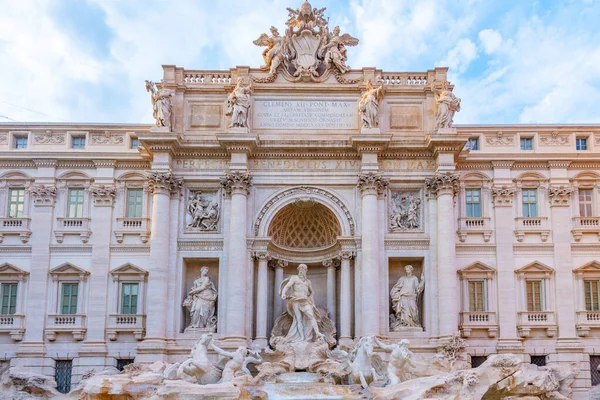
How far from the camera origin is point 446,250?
3194 centimetres

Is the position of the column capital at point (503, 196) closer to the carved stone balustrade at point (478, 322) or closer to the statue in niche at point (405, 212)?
the statue in niche at point (405, 212)

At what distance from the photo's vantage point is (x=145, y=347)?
31.0 metres

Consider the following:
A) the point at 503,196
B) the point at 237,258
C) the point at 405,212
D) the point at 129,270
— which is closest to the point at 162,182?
the point at 129,270

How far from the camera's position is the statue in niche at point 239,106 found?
33031 millimetres

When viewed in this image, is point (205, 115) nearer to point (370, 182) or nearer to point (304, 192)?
point (304, 192)

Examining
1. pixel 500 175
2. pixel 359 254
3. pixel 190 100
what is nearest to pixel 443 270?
pixel 359 254

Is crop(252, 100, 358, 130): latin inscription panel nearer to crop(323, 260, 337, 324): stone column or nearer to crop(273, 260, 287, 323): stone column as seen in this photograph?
crop(323, 260, 337, 324): stone column

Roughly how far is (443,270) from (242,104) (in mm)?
11014

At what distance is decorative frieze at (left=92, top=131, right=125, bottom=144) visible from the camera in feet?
115

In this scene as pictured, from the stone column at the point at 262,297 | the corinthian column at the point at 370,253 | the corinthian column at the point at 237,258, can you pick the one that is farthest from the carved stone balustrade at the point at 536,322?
the corinthian column at the point at 237,258

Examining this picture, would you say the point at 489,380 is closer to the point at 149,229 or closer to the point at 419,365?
the point at 419,365

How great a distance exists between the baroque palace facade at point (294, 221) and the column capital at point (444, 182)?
8cm

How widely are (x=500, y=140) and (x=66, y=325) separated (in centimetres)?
2082

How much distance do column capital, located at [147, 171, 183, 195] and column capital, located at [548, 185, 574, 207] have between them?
54.2 ft
